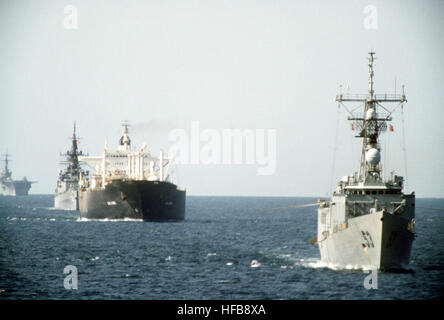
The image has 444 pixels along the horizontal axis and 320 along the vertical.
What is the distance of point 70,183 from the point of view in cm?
17538

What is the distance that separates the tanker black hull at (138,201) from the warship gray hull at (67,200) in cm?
5760

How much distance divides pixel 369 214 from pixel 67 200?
13485 cm

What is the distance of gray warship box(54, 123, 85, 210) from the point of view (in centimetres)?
17050

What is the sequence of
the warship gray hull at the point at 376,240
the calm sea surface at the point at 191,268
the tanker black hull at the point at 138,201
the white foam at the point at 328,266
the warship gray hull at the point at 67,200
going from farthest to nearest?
the warship gray hull at the point at 67,200, the tanker black hull at the point at 138,201, the white foam at the point at 328,266, the warship gray hull at the point at 376,240, the calm sea surface at the point at 191,268

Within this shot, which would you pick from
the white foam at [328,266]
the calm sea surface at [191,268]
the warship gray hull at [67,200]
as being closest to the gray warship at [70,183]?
the warship gray hull at [67,200]

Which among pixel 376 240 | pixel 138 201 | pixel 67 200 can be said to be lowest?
pixel 67 200

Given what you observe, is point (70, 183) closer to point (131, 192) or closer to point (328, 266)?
point (131, 192)

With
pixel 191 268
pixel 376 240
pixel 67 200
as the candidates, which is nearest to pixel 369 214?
pixel 376 240

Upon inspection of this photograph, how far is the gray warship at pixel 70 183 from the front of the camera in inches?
6713

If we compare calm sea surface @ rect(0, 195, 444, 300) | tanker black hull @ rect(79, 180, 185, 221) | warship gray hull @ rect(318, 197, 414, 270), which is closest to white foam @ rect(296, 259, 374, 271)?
warship gray hull @ rect(318, 197, 414, 270)

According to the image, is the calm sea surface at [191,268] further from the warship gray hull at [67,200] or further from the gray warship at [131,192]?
the warship gray hull at [67,200]

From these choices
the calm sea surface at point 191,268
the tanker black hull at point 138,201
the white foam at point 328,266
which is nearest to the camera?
the calm sea surface at point 191,268

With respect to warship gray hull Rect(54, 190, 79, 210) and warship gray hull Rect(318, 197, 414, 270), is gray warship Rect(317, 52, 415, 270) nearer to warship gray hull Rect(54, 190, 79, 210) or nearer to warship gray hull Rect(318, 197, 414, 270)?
warship gray hull Rect(318, 197, 414, 270)

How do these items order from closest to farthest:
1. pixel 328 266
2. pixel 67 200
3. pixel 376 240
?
pixel 376 240 < pixel 328 266 < pixel 67 200
